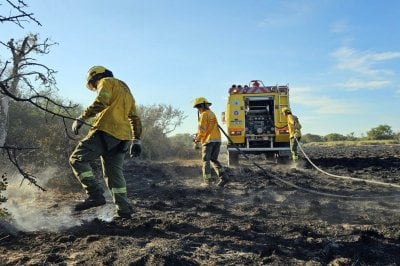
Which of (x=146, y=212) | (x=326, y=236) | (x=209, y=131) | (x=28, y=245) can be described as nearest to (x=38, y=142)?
(x=209, y=131)

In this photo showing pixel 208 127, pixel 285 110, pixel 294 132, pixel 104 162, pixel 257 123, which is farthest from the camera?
pixel 257 123

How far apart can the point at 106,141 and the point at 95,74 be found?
0.92 m

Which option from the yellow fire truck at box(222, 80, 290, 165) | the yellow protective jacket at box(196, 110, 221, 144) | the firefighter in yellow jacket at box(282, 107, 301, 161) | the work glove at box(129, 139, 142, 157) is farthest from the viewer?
the yellow fire truck at box(222, 80, 290, 165)

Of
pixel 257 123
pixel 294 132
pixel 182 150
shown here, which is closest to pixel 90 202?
pixel 294 132

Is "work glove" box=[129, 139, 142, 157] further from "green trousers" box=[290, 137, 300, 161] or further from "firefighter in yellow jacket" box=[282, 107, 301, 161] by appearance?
"green trousers" box=[290, 137, 300, 161]

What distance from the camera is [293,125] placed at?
12.7 m

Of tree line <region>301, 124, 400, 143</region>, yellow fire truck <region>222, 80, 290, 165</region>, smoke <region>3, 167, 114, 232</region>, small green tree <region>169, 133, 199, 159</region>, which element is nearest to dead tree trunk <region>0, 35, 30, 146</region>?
smoke <region>3, 167, 114, 232</region>

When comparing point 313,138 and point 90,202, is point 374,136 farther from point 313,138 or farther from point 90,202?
point 90,202

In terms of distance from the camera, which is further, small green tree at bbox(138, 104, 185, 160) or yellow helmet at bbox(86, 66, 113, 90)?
small green tree at bbox(138, 104, 185, 160)

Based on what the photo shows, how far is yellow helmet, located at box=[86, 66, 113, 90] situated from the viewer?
5.64 meters

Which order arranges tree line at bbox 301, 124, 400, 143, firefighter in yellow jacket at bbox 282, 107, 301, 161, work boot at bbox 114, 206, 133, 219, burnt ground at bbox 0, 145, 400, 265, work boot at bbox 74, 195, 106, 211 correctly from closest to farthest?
burnt ground at bbox 0, 145, 400, 265, work boot at bbox 74, 195, 106, 211, work boot at bbox 114, 206, 133, 219, firefighter in yellow jacket at bbox 282, 107, 301, 161, tree line at bbox 301, 124, 400, 143

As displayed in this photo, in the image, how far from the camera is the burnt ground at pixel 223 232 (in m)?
3.78

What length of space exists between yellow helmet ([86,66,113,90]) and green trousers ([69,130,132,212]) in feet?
2.41

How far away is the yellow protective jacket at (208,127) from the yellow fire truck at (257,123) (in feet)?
14.8
